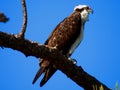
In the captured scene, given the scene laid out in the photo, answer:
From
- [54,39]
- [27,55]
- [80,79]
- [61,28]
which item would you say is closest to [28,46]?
[27,55]

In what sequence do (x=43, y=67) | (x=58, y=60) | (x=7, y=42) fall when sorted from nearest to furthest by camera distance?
(x=7, y=42) < (x=58, y=60) < (x=43, y=67)

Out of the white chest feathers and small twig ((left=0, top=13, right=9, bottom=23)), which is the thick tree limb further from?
the white chest feathers

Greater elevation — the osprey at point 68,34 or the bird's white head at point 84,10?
the bird's white head at point 84,10

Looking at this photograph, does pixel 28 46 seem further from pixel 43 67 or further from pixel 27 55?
pixel 43 67

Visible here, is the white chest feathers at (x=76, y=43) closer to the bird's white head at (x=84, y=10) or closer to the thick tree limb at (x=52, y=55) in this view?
the bird's white head at (x=84, y=10)

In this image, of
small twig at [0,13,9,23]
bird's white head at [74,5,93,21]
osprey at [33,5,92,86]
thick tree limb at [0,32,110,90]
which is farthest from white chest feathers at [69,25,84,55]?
small twig at [0,13,9,23]

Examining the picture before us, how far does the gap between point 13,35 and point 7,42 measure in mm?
144

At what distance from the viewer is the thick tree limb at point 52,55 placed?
421cm

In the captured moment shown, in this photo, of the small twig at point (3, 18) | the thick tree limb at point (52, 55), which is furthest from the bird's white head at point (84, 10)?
the small twig at point (3, 18)

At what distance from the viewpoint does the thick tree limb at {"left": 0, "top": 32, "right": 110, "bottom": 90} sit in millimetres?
4215

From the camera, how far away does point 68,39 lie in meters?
6.68

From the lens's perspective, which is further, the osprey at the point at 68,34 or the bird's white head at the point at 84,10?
the bird's white head at the point at 84,10

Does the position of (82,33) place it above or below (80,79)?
above

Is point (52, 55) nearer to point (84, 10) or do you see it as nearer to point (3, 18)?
point (3, 18)
